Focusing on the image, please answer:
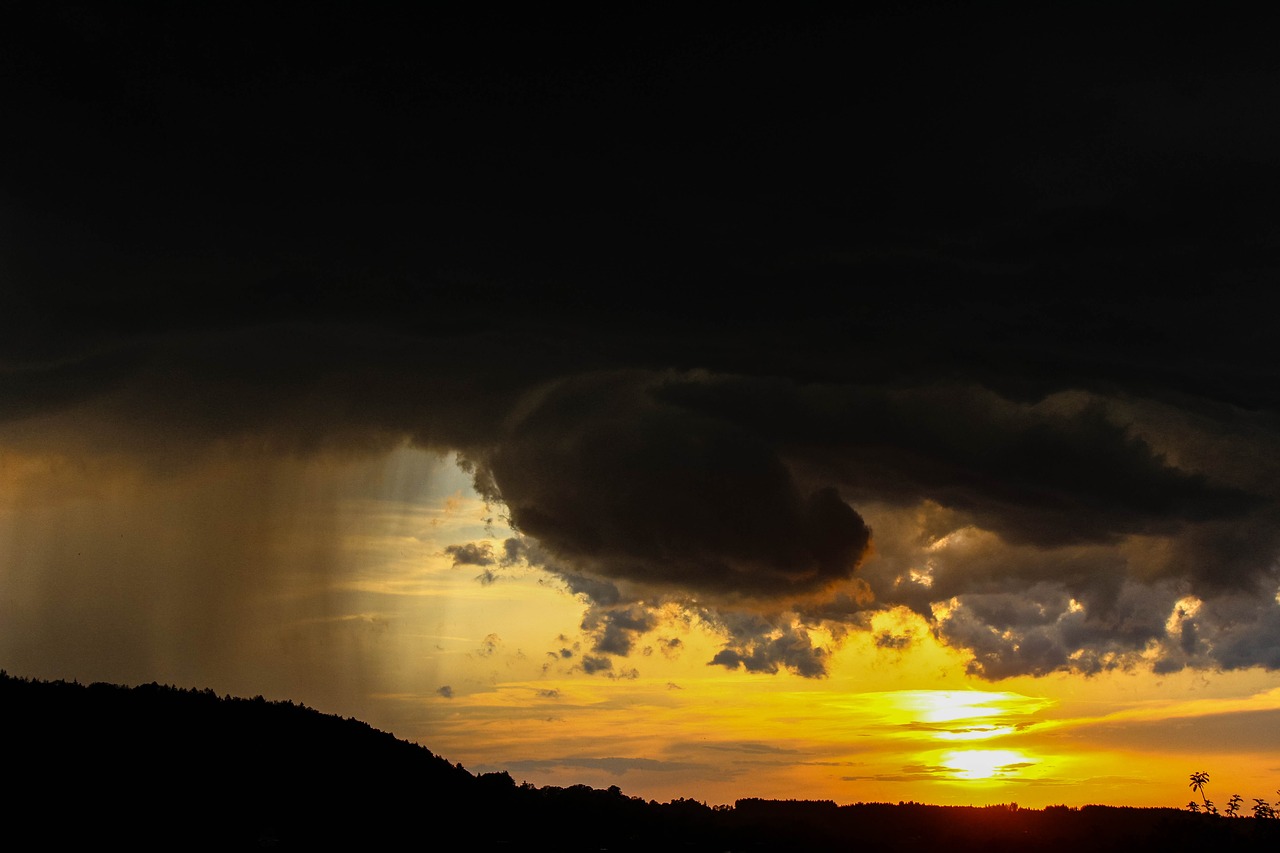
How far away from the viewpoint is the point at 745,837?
17600cm

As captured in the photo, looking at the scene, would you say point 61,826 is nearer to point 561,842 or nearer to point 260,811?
point 260,811

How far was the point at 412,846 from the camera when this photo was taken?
413 feet

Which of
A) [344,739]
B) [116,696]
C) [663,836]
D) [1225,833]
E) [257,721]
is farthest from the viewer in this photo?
[1225,833]

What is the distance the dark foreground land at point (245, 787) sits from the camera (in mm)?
107250

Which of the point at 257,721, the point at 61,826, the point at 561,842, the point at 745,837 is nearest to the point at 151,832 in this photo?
the point at 61,826

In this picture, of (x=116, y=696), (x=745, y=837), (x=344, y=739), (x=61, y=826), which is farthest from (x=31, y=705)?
(x=745, y=837)

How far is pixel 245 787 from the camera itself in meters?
122

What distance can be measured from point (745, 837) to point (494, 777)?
126 ft

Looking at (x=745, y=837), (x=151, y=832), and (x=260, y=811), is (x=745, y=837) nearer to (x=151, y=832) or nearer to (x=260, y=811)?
(x=260, y=811)

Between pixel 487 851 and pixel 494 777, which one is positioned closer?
pixel 487 851

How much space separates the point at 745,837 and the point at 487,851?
55.3 m

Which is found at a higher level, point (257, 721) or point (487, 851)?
point (257, 721)

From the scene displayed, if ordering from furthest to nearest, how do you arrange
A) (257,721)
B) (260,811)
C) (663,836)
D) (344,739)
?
(663,836), (344,739), (257,721), (260,811)

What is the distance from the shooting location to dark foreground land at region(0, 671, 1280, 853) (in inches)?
4222
